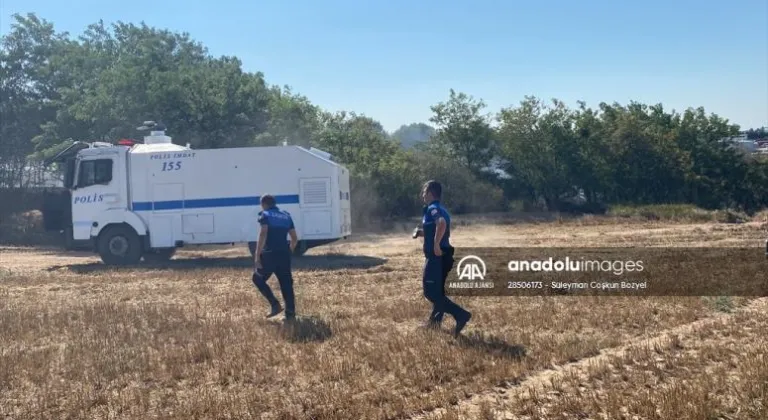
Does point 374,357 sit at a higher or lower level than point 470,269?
lower

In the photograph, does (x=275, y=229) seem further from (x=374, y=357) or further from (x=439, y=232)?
(x=374, y=357)

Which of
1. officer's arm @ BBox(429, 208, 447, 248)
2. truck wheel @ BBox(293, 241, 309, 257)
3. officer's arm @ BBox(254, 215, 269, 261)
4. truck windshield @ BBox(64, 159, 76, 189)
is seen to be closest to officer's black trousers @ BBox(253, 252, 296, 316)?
officer's arm @ BBox(254, 215, 269, 261)

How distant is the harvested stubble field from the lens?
5840mm

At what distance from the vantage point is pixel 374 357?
727 cm

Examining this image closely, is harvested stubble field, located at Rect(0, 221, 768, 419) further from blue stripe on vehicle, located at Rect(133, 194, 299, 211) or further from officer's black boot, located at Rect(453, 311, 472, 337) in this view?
blue stripe on vehicle, located at Rect(133, 194, 299, 211)

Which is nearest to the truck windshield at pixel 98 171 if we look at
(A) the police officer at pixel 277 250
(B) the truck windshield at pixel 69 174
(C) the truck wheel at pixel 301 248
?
(B) the truck windshield at pixel 69 174

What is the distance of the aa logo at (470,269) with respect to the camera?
39.9 feet

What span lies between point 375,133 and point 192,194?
59.9 feet

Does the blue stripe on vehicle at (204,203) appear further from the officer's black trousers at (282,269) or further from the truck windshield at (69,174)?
the officer's black trousers at (282,269)

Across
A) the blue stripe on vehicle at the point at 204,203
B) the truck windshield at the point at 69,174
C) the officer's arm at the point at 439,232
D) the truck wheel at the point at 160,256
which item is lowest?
the truck wheel at the point at 160,256

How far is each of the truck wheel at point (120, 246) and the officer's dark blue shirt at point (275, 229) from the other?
913cm

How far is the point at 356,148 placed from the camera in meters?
32.0

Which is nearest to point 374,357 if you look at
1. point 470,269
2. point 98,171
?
point 470,269

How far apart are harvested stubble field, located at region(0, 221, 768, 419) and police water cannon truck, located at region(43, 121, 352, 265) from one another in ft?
15.6
